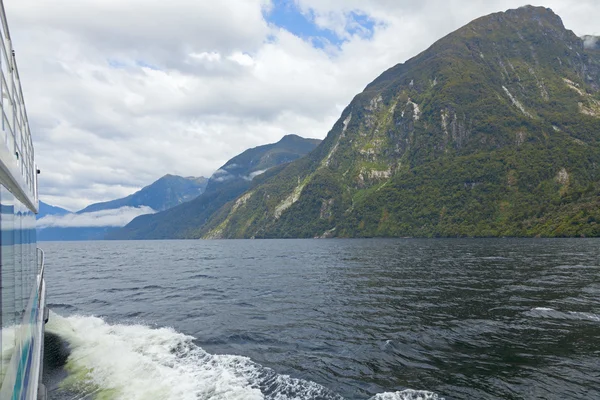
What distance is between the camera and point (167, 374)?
638 inches

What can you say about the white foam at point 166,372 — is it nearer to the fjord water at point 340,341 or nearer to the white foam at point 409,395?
the fjord water at point 340,341

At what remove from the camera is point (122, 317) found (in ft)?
93.4

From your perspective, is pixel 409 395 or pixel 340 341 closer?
pixel 409 395

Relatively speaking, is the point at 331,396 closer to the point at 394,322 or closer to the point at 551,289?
the point at 394,322

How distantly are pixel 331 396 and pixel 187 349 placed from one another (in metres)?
10.3

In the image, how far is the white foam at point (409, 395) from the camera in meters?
13.5

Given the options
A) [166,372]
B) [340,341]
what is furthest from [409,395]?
[166,372]

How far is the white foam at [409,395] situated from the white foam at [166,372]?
203 cm

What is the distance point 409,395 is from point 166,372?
1168 cm

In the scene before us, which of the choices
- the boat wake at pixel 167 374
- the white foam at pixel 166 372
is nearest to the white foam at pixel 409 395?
the boat wake at pixel 167 374

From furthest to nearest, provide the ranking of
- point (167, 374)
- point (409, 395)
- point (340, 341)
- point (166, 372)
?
point (340, 341) < point (166, 372) < point (167, 374) < point (409, 395)

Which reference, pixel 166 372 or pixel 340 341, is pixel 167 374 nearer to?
pixel 166 372

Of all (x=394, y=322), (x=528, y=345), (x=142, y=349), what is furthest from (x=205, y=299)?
(x=528, y=345)

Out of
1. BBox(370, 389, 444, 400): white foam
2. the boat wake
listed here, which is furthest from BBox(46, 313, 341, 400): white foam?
BBox(370, 389, 444, 400): white foam
